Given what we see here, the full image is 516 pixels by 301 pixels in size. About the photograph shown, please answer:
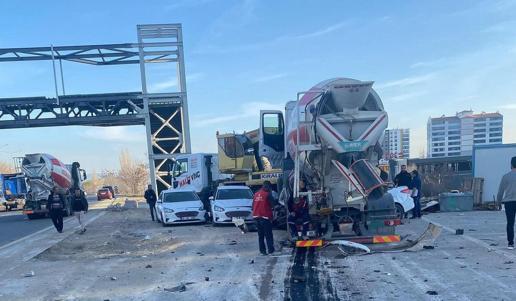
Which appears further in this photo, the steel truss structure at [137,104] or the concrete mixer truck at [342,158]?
the steel truss structure at [137,104]

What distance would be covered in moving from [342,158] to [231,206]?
249 inches

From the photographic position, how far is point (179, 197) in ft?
53.2

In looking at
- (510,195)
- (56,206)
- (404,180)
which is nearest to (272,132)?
(404,180)

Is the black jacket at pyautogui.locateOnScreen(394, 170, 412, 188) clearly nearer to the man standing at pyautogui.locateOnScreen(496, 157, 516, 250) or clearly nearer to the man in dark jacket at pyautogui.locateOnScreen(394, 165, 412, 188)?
the man in dark jacket at pyautogui.locateOnScreen(394, 165, 412, 188)

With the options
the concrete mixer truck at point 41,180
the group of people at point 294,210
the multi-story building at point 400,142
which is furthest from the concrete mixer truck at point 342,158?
the multi-story building at point 400,142

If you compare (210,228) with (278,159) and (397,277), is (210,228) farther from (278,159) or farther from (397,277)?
(397,277)

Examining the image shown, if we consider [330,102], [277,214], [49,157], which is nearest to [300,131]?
[330,102]

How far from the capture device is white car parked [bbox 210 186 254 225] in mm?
14031

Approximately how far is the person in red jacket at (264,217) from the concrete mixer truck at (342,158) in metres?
0.63

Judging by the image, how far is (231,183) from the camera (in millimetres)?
17781

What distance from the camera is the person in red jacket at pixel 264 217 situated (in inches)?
346

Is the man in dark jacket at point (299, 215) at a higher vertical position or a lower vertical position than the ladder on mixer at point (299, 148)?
lower

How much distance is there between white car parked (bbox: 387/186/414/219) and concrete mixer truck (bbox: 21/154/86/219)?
682 inches

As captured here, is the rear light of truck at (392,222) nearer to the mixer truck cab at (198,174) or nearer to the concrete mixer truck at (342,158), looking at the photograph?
the concrete mixer truck at (342,158)
